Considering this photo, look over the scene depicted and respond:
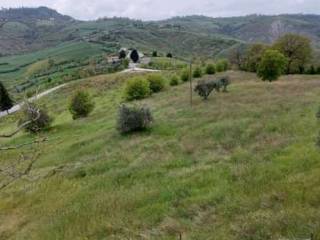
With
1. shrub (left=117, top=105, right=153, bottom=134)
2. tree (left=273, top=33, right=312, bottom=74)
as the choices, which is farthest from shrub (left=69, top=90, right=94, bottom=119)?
tree (left=273, top=33, right=312, bottom=74)

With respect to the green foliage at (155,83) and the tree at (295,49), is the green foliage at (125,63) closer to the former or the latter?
the tree at (295,49)

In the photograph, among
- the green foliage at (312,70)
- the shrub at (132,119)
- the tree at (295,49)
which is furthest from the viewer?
the tree at (295,49)

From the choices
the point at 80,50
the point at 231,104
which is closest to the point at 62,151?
the point at 231,104

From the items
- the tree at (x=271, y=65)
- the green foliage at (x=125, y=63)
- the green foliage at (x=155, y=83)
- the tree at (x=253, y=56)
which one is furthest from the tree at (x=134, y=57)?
the tree at (x=271, y=65)

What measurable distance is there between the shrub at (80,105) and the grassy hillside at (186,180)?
13.3 m

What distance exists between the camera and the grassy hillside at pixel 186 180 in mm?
16438

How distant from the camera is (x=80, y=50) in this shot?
18238cm

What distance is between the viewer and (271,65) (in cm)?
5819

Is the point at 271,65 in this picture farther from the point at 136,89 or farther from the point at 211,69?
the point at 211,69

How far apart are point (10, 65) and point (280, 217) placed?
18296 centimetres

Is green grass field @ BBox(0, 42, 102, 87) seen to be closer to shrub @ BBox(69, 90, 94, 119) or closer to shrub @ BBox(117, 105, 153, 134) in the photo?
shrub @ BBox(69, 90, 94, 119)

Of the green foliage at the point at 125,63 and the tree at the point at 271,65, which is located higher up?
the tree at the point at 271,65

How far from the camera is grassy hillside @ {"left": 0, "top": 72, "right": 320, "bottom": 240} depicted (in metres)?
16.4

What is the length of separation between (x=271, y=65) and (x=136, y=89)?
57.4 ft
